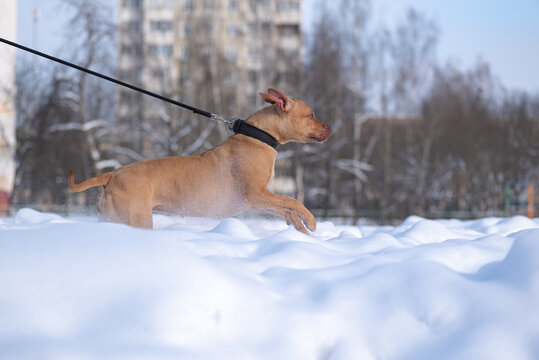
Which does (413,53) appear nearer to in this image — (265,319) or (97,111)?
(97,111)

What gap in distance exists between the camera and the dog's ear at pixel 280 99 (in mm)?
4352

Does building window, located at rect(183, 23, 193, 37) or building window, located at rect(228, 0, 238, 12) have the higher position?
building window, located at rect(228, 0, 238, 12)

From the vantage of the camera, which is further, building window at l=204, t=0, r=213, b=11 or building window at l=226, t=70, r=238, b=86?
building window at l=204, t=0, r=213, b=11

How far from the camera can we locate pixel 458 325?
169 centimetres

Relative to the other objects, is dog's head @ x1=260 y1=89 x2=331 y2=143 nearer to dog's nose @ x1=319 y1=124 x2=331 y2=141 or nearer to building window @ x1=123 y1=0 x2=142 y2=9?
dog's nose @ x1=319 y1=124 x2=331 y2=141

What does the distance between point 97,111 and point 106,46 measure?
4137 millimetres

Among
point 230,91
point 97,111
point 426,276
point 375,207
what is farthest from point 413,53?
point 426,276

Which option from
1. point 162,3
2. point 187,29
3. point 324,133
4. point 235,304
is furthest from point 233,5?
point 235,304

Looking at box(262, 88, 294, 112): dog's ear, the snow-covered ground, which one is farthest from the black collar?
the snow-covered ground

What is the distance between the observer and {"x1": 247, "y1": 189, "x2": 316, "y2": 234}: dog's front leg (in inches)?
155

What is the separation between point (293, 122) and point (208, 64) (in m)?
20.5

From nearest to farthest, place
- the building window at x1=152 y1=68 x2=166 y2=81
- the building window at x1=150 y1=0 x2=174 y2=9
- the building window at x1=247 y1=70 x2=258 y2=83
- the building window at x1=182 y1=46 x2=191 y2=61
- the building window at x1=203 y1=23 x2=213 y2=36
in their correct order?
the building window at x1=152 y1=68 x2=166 y2=81
the building window at x1=182 y1=46 x2=191 y2=61
the building window at x1=203 y1=23 x2=213 y2=36
the building window at x1=247 y1=70 x2=258 y2=83
the building window at x1=150 y1=0 x2=174 y2=9

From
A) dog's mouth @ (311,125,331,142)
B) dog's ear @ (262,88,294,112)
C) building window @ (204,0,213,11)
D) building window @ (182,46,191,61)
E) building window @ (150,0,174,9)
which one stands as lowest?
dog's mouth @ (311,125,331,142)

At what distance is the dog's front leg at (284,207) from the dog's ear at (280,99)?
0.75m
